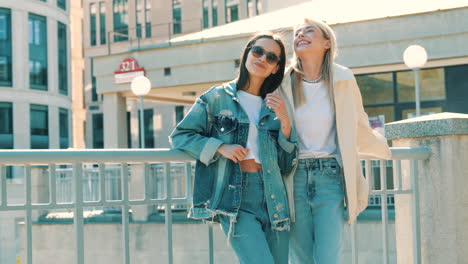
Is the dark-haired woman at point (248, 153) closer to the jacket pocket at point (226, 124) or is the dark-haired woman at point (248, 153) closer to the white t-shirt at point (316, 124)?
the jacket pocket at point (226, 124)

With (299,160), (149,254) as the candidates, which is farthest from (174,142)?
(149,254)

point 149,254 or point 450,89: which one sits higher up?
point 450,89

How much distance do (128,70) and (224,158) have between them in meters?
18.1

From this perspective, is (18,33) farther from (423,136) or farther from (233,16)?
(423,136)

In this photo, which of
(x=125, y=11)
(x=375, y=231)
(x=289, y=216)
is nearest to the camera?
(x=289, y=216)

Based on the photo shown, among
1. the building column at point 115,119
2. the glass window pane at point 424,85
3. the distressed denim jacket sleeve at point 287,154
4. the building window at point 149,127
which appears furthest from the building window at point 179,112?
the distressed denim jacket sleeve at point 287,154

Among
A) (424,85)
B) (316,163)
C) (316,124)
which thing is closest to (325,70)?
(316,124)

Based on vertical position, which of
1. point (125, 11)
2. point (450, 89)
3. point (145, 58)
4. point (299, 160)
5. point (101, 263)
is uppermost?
point (125, 11)

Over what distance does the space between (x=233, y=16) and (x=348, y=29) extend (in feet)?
103

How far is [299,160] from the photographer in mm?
3578

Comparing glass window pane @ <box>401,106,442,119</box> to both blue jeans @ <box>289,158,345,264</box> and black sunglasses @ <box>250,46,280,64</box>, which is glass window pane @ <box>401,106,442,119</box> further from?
black sunglasses @ <box>250,46,280,64</box>

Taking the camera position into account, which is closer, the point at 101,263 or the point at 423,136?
the point at 423,136

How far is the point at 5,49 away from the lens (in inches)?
1678

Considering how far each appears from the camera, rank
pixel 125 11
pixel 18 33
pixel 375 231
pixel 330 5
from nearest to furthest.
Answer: pixel 375 231 → pixel 330 5 → pixel 18 33 → pixel 125 11
